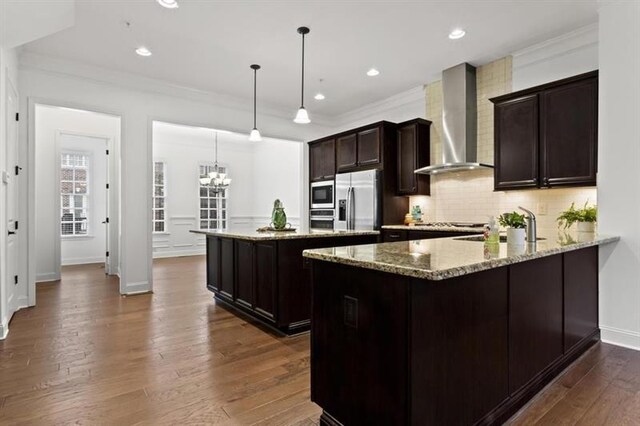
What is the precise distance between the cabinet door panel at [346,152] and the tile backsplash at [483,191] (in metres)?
1.15

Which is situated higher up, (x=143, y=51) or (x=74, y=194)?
(x=143, y=51)

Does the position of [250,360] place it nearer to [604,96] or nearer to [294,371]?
[294,371]

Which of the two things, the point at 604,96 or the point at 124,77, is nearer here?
the point at 604,96

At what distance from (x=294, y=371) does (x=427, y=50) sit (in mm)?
3666

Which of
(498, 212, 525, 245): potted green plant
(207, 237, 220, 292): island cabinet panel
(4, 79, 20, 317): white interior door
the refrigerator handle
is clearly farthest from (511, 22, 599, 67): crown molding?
(4, 79, 20, 317): white interior door

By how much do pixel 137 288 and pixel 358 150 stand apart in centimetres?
377

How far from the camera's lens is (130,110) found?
4770 millimetres

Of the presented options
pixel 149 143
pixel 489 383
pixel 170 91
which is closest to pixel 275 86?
pixel 170 91

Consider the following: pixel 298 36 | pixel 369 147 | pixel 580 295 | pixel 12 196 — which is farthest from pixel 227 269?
pixel 580 295

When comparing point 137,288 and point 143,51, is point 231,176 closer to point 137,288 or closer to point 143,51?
point 137,288

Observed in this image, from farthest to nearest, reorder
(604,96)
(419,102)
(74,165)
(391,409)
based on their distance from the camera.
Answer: (74,165)
(419,102)
(604,96)
(391,409)

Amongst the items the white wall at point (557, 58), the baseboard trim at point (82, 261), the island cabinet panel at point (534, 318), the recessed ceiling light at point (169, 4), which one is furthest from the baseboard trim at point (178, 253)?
the island cabinet panel at point (534, 318)

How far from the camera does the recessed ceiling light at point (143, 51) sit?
3.95 m

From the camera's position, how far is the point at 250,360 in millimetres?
2572
